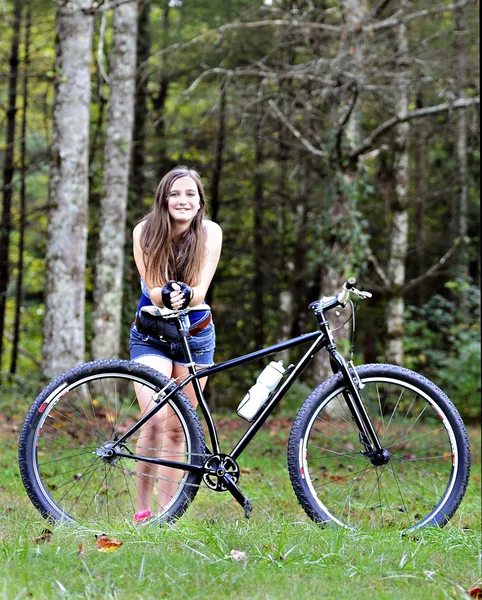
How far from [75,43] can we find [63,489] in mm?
5062

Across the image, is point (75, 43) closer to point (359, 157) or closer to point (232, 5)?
point (359, 157)

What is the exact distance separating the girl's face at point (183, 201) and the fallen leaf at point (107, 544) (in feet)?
5.81

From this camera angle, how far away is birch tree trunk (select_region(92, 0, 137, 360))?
12.0 metres

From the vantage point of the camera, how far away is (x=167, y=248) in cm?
422

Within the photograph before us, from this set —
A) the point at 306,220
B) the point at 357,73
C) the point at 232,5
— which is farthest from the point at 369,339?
the point at 357,73

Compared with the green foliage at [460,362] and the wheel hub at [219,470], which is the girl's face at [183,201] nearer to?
the wheel hub at [219,470]

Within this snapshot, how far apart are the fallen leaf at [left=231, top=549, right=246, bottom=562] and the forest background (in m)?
5.43

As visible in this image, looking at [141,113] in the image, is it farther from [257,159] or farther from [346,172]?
[346,172]

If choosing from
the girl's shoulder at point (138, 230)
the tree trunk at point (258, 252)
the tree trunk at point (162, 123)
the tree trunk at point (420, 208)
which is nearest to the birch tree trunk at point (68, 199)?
the girl's shoulder at point (138, 230)

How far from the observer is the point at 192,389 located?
4305 mm

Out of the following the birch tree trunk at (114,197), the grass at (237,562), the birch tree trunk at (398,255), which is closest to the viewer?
the grass at (237,562)

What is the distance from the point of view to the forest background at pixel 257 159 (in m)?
9.06

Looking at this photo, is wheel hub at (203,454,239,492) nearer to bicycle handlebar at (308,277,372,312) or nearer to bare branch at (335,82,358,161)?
bicycle handlebar at (308,277,372,312)

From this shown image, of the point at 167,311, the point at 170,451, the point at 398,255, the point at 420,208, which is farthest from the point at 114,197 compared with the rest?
the point at 420,208
